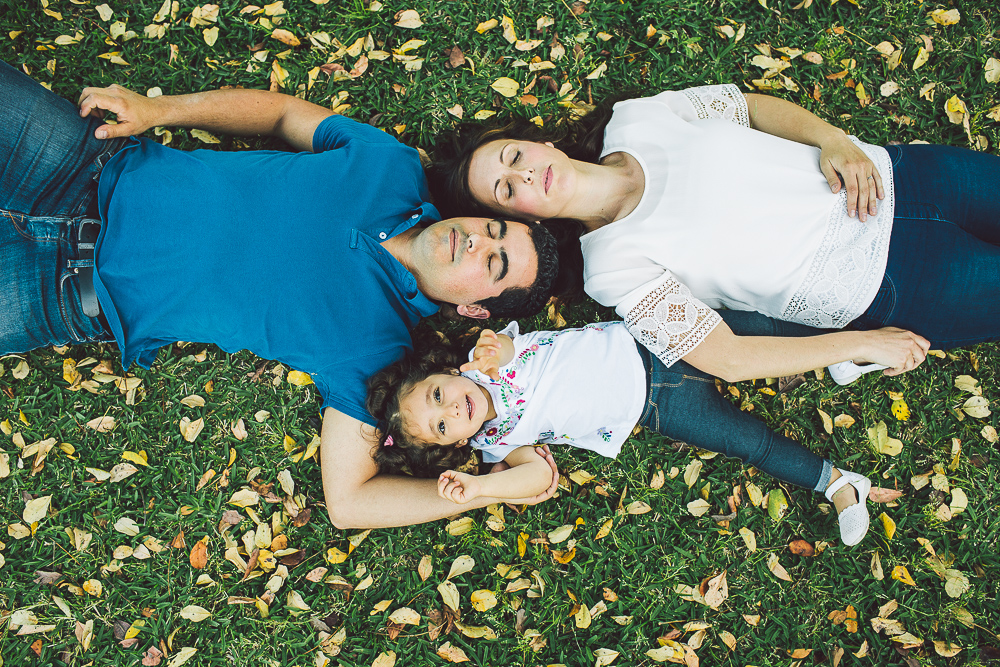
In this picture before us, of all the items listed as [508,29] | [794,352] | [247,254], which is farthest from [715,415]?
[508,29]

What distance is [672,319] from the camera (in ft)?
10.8

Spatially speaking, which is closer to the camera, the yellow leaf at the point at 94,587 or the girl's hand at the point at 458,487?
the girl's hand at the point at 458,487

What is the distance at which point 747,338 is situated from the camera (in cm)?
340

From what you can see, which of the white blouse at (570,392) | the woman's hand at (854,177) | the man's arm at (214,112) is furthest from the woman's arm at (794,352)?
the man's arm at (214,112)

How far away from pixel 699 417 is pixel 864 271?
125 centimetres

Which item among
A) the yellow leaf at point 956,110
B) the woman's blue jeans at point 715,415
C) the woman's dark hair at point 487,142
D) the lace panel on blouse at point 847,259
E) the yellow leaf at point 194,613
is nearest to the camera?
the lace panel on blouse at point 847,259

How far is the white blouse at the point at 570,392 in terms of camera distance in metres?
3.70

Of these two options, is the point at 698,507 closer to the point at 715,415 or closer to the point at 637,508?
the point at 637,508

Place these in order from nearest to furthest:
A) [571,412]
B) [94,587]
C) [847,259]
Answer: [847,259] → [571,412] → [94,587]

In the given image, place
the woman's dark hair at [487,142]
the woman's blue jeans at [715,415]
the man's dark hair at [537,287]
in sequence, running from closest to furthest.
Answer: the man's dark hair at [537,287], the woman's dark hair at [487,142], the woman's blue jeans at [715,415]

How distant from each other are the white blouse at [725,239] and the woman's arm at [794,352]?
0.13 m

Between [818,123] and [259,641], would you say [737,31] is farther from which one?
[259,641]

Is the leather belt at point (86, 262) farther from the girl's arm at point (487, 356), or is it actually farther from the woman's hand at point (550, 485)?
the woman's hand at point (550, 485)

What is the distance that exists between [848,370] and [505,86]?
3060 mm
